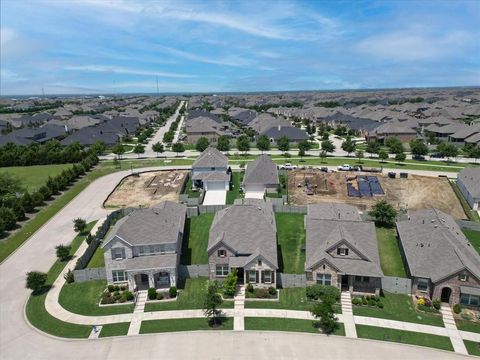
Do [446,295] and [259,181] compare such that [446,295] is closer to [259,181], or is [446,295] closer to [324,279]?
[324,279]

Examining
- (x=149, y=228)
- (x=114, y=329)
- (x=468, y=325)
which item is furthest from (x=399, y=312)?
(x=149, y=228)

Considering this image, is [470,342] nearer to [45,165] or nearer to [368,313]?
[368,313]

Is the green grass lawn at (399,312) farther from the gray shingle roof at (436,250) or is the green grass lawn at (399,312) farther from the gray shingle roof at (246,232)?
the gray shingle roof at (246,232)

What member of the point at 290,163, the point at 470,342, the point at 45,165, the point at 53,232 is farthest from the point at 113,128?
the point at 470,342

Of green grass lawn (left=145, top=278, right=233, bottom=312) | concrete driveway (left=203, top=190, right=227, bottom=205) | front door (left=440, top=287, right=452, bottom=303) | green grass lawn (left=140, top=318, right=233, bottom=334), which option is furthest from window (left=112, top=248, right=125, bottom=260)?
front door (left=440, top=287, right=452, bottom=303)

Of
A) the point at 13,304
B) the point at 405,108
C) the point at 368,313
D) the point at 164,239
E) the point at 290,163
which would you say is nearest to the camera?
the point at 368,313

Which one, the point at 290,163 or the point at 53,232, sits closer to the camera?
the point at 53,232

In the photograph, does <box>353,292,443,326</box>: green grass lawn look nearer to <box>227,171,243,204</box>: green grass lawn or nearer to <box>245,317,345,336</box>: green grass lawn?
<box>245,317,345,336</box>: green grass lawn
